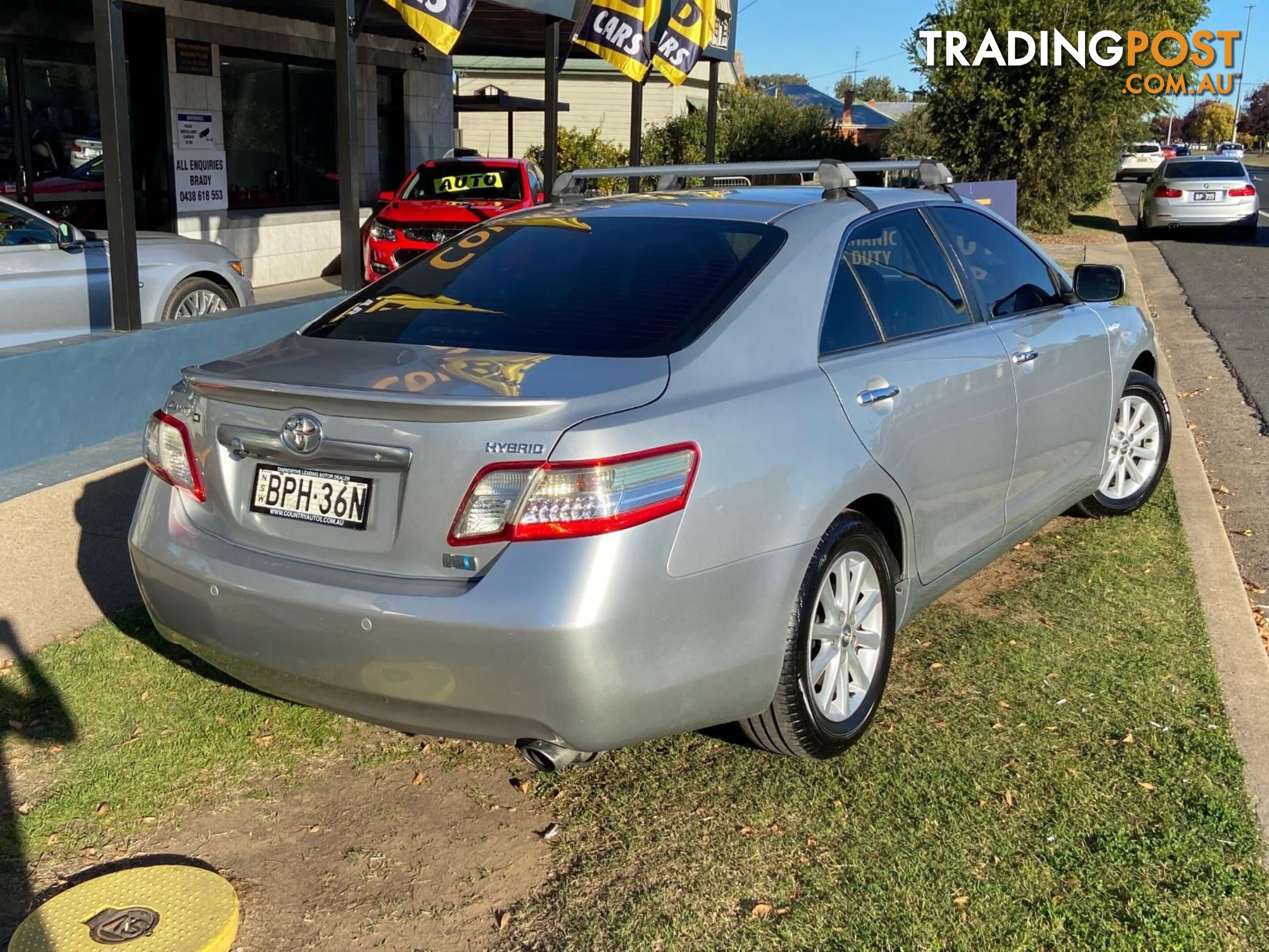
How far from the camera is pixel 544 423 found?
298 cm

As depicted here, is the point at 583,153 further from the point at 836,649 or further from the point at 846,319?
the point at 836,649

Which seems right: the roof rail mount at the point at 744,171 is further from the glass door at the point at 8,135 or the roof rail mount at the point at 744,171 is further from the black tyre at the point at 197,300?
the glass door at the point at 8,135

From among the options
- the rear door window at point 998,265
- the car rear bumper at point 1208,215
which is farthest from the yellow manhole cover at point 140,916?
the car rear bumper at point 1208,215

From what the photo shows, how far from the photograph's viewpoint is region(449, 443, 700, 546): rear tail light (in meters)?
2.93

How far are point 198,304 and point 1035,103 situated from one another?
1820 centimetres

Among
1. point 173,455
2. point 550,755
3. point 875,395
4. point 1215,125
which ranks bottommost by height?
point 550,755

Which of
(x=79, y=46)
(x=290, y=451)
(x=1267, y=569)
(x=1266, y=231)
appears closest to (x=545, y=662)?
(x=290, y=451)

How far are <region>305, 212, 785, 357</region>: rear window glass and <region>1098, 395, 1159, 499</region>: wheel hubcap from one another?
281 centimetres

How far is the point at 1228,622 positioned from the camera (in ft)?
15.9

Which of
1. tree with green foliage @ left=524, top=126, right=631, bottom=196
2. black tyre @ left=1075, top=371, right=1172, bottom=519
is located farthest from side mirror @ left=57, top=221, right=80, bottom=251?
tree with green foliage @ left=524, top=126, right=631, bottom=196

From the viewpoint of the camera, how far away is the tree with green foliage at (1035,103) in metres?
22.6

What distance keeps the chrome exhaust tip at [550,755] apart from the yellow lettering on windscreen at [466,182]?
458 inches

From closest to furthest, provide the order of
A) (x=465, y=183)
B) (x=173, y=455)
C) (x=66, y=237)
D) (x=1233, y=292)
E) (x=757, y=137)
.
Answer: (x=173, y=455), (x=66, y=237), (x=465, y=183), (x=1233, y=292), (x=757, y=137)

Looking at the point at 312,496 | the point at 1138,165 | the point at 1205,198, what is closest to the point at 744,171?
the point at 312,496
